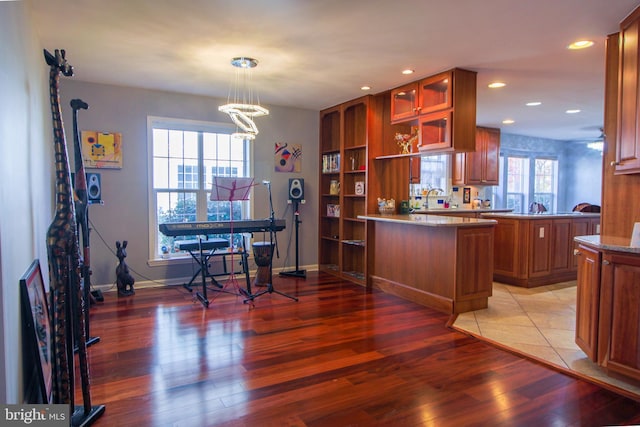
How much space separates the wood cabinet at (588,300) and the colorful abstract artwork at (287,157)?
3.85 m

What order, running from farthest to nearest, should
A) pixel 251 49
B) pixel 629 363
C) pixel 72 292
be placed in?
pixel 251 49 → pixel 629 363 → pixel 72 292

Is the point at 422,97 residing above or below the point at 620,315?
above

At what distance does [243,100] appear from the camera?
530 cm

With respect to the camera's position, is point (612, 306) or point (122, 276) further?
point (122, 276)

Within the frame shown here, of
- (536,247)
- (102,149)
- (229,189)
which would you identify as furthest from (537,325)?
(102,149)

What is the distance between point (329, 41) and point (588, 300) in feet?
8.89

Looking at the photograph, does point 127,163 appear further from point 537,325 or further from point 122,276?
point 537,325

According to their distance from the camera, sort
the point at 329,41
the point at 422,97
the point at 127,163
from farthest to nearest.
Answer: the point at 127,163 → the point at 422,97 → the point at 329,41

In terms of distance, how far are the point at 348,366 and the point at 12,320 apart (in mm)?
1915

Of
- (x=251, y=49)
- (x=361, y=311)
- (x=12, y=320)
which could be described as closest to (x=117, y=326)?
(x=12, y=320)

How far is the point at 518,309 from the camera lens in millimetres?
4074

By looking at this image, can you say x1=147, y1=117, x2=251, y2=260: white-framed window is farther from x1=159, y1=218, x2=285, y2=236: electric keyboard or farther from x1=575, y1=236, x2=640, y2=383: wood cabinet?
x1=575, y1=236, x2=640, y2=383: wood cabinet

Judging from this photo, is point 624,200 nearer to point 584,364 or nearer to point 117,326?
point 584,364

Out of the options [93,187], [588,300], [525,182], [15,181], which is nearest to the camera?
[15,181]
